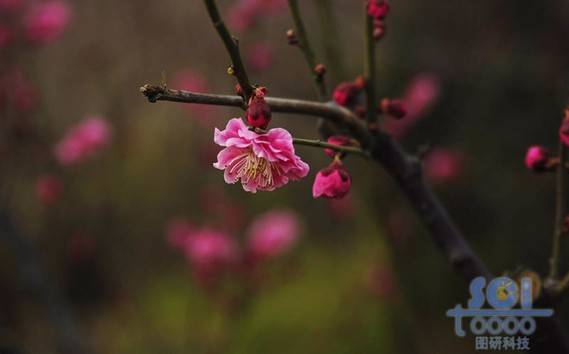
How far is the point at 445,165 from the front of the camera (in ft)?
9.20

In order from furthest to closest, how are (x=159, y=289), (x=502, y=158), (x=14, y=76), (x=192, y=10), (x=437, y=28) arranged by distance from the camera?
(x=159, y=289)
(x=192, y=10)
(x=437, y=28)
(x=502, y=158)
(x=14, y=76)

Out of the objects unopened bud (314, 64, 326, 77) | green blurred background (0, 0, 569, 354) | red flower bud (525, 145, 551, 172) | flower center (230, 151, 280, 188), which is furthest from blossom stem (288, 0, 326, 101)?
green blurred background (0, 0, 569, 354)

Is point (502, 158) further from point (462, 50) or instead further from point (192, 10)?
point (192, 10)

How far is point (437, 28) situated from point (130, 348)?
219cm

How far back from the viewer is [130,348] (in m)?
3.21

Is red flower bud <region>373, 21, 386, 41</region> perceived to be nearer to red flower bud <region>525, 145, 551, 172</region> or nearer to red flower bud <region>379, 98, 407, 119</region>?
red flower bud <region>379, 98, 407, 119</region>

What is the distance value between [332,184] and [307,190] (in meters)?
3.41

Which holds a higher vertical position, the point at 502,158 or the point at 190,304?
the point at 502,158

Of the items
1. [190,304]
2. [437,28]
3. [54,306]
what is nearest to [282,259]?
[190,304]

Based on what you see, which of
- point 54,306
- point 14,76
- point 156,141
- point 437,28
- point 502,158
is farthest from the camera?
point 156,141

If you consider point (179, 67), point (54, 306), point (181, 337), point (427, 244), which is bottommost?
point (54, 306)

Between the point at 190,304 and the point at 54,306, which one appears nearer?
the point at 54,306

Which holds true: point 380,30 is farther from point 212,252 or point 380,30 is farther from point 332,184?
point 212,252

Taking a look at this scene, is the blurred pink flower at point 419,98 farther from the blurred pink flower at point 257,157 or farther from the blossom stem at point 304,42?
the blurred pink flower at point 257,157
